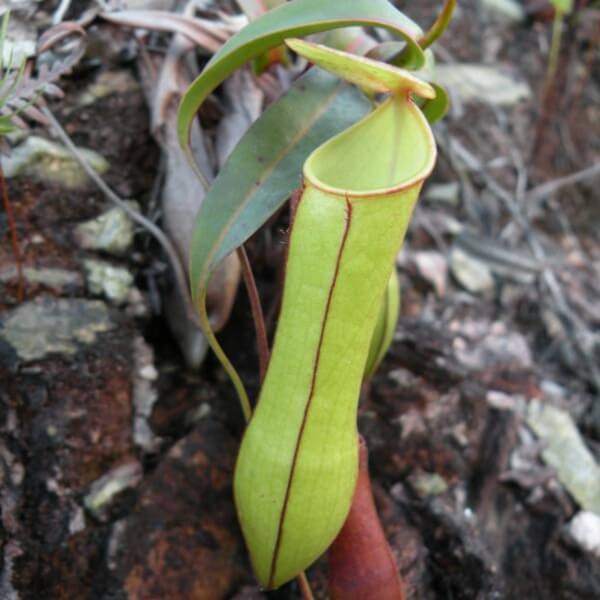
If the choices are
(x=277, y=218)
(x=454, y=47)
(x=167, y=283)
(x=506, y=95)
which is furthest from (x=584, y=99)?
(x=167, y=283)

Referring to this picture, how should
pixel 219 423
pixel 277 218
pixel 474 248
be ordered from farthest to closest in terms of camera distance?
1. pixel 474 248
2. pixel 277 218
3. pixel 219 423

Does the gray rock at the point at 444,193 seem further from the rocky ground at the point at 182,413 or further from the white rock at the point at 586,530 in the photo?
the white rock at the point at 586,530

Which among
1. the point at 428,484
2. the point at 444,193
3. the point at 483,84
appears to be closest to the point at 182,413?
the point at 428,484

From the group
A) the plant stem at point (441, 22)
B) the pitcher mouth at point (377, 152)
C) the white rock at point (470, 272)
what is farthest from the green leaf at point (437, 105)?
the white rock at point (470, 272)

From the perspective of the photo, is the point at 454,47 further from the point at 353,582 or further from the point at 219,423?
the point at 353,582

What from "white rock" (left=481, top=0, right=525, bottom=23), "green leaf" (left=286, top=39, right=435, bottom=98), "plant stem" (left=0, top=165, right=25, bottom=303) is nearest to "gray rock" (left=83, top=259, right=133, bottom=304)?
"plant stem" (left=0, top=165, right=25, bottom=303)

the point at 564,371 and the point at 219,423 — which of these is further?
the point at 564,371
